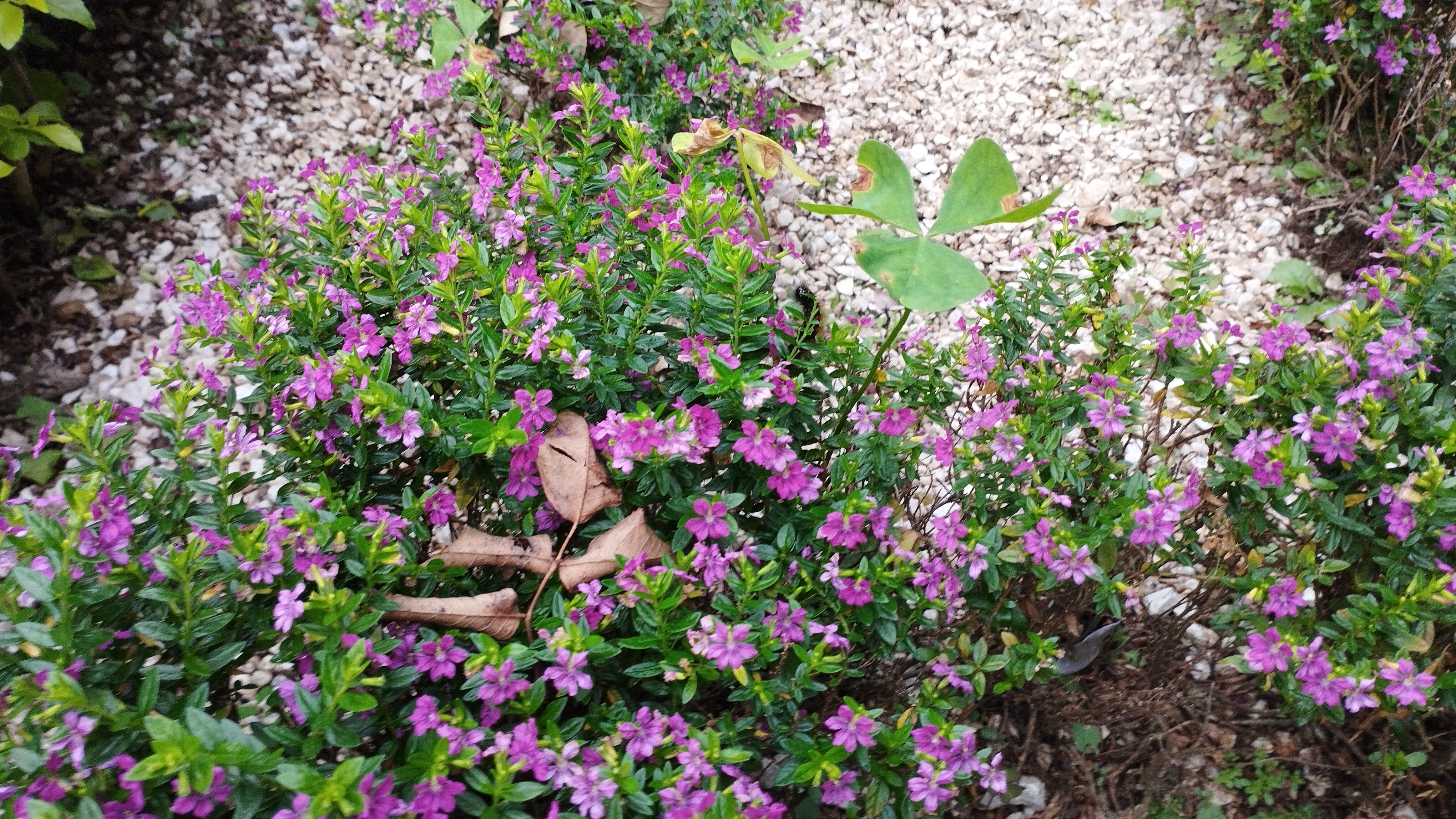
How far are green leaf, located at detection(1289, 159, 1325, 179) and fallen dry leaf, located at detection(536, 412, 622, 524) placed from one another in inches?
116

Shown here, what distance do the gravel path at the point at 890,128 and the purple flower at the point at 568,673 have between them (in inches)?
74.5

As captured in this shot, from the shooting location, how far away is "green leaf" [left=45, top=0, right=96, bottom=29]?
2182 mm

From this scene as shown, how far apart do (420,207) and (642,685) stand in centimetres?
101

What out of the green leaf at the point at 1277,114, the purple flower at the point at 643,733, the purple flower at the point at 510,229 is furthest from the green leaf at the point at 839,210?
the green leaf at the point at 1277,114

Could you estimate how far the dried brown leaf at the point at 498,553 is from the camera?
1.43 m

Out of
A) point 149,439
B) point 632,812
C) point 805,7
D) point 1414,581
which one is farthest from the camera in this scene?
point 805,7

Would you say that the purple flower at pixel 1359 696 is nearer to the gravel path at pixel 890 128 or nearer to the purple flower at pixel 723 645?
the purple flower at pixel 723 645

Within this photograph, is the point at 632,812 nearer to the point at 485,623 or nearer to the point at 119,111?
the point at 485,623

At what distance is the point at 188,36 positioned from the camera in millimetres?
3496

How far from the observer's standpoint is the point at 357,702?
1.15 metres

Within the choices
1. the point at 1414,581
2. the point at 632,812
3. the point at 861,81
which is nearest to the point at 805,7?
the point at 861,81

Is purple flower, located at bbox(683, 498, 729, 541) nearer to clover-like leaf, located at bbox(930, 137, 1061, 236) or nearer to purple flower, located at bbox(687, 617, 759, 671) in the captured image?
purple flower, located at bbox(687, 617, 759, 671)

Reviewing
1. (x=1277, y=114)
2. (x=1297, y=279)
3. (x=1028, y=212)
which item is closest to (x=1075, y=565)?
(x=1028, y=212)

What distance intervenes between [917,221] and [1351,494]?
0.88 meters
